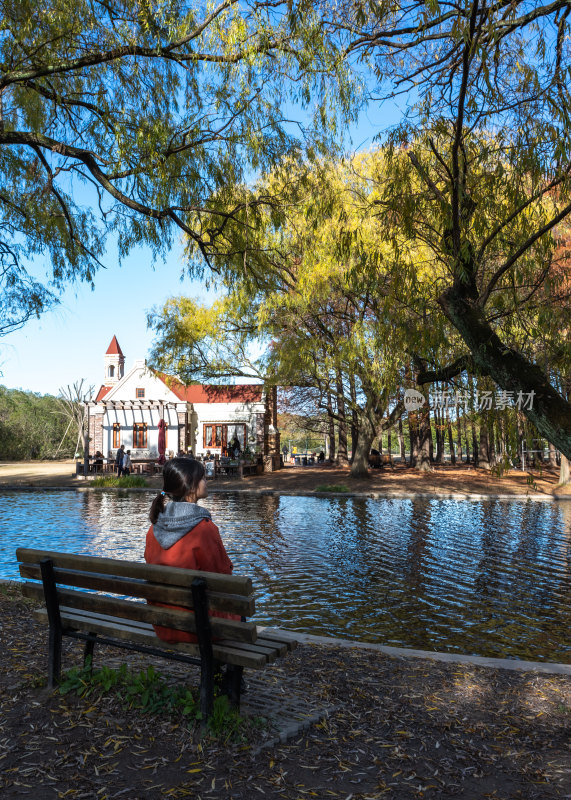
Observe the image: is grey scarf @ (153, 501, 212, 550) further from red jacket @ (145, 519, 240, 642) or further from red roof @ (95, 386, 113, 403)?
red roof @ (95, 386, 113, 403)

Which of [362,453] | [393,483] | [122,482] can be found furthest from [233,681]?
[362,453]

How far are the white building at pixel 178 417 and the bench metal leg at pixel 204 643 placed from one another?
33732 millimetres

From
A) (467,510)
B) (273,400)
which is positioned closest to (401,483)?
(467,510)

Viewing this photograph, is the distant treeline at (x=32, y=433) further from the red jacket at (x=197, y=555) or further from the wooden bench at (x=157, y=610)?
the red jacket at (x=197, y=555)

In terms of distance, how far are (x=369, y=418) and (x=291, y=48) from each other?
20.1 meters

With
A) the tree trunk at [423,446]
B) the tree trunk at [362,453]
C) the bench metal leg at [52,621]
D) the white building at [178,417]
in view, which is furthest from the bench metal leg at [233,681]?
the white building at [178,417]

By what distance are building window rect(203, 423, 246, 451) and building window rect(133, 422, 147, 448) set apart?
4.20 m

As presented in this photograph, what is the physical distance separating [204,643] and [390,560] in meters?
7.46

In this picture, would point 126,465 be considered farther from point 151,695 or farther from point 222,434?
point 151,695

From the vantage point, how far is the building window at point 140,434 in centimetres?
3943

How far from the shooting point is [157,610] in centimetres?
349

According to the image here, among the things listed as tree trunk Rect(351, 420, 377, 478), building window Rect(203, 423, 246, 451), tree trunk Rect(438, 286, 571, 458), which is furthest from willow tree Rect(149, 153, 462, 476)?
building window Rect(203, 423, 246, 451)

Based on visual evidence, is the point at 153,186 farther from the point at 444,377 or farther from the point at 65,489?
the point at 65,489

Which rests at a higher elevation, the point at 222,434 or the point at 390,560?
the point at 222,434
